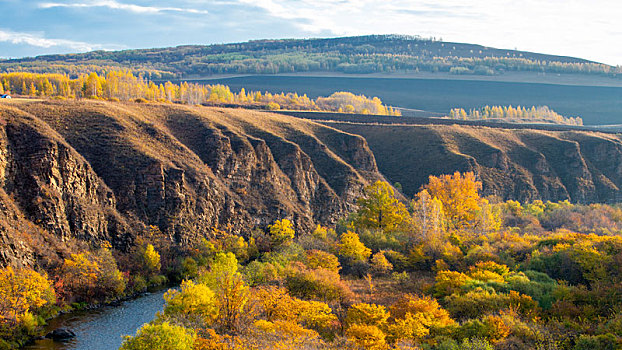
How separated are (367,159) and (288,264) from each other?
71594mm

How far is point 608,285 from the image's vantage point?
62344mm

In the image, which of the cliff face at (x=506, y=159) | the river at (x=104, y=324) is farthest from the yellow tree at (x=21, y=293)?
the cliff face at (x=506, y=159)

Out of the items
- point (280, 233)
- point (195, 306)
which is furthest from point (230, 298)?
point (280, 233)

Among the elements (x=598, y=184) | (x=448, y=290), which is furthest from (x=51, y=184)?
(x=598, y=184)

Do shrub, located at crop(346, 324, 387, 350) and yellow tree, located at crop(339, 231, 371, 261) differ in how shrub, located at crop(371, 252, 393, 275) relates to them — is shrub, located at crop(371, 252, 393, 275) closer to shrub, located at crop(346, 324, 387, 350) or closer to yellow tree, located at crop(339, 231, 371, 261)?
yellow tree, located at crop(339, 231, 371, 261)

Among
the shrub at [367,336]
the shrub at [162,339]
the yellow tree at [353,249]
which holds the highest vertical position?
the shrub at [162,339]

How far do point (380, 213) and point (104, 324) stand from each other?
5673 cm

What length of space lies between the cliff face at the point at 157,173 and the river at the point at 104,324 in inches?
442

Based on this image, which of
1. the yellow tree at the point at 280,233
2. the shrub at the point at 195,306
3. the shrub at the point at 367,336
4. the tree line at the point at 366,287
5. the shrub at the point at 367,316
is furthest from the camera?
the yellow tree at the point at 280,233

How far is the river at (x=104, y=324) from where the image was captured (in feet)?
196

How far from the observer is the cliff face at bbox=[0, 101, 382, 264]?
8031cm

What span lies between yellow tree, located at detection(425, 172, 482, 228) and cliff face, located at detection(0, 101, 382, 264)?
1923cm

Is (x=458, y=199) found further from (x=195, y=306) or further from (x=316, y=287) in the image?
(x=195, y=306)

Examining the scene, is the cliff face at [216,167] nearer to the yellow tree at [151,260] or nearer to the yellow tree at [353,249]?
the yellow tree at [151,260]
